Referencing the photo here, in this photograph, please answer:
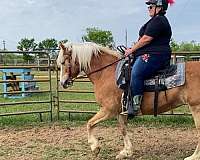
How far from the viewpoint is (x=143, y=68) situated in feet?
17.3

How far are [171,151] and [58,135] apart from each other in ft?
7.63

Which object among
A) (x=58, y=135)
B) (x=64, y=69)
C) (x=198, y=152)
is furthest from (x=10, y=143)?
(x=198, y=152)

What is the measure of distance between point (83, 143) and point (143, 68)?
81.1 inches

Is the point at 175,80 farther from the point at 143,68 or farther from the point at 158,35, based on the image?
the point at 158,35

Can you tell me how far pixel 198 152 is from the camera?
5.32 metres

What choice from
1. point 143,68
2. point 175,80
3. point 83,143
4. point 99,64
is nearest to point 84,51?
point 99,64

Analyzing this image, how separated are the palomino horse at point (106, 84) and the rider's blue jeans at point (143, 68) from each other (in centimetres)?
23

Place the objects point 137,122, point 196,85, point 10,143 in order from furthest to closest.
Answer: point 137,122, point 10,143, point 196,85

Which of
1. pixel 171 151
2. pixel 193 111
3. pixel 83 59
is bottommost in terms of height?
pixel 171 151

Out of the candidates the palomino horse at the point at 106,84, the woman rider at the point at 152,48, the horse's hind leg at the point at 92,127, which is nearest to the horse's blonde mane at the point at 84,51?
the palomino horse at the point at 106,84

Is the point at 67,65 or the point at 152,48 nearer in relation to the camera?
the point at 152,48

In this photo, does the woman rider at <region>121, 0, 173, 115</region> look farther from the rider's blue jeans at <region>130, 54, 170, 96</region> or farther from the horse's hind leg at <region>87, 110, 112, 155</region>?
the horse's hind leg at <region>87, 110, 112, 155</region>

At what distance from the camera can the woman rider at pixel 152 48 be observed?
5.19m

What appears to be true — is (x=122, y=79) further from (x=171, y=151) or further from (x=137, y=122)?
(x=137, y=122)
